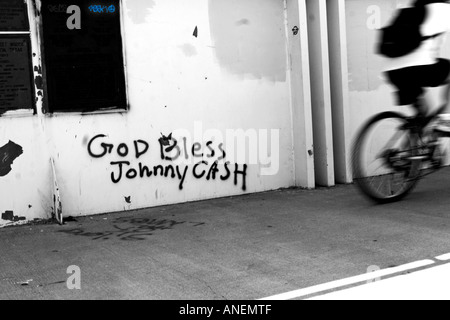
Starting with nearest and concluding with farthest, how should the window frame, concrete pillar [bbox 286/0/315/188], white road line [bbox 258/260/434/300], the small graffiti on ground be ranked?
white road line [bbox 258/260/434/300] → the small graffiti on ground → the window frame → concrete pillar [bbox 286/0/315/188]

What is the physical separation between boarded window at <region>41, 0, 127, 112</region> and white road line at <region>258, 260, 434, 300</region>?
383cm

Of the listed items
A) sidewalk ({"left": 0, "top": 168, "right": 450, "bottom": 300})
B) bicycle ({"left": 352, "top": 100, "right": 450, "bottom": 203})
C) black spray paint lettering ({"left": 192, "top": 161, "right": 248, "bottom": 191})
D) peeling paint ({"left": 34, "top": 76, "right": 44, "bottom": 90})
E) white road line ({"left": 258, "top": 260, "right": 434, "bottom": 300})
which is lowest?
white road line ({"left": 258, "top": 260, "right": 434, "bottom": 300})

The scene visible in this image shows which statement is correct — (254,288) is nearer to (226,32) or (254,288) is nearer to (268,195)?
(268,195)

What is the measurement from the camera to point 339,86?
859cm

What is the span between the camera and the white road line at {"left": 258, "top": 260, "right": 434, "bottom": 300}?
4.21 metres

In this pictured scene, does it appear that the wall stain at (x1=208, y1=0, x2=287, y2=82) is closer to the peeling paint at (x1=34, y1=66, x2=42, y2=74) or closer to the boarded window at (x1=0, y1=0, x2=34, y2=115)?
the peeling paint at (x1=34, y1=66, x2=42, y2=74)

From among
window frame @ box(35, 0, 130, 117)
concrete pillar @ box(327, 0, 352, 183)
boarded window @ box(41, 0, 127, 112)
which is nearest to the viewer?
window frame @ box(35, 0, 130, 117)

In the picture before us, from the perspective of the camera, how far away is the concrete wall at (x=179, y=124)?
22.8 ft

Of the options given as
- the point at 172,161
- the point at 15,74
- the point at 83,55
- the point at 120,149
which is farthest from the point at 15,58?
the point at 172,161

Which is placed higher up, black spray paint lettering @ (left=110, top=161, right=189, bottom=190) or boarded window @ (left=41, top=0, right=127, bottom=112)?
boarded window @ (left=41, top=0, right=127, bottom=112)

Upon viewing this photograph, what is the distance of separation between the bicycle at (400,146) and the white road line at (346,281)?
1.80 meters

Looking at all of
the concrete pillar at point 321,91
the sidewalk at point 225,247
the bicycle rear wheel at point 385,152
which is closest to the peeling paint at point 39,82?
the sidewalk at point 225,247

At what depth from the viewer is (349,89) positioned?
8.95 metres

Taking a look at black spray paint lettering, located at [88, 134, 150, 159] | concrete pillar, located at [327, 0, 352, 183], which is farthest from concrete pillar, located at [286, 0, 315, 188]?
black spray paint lettering, located at [88, 134, 150, 159]
